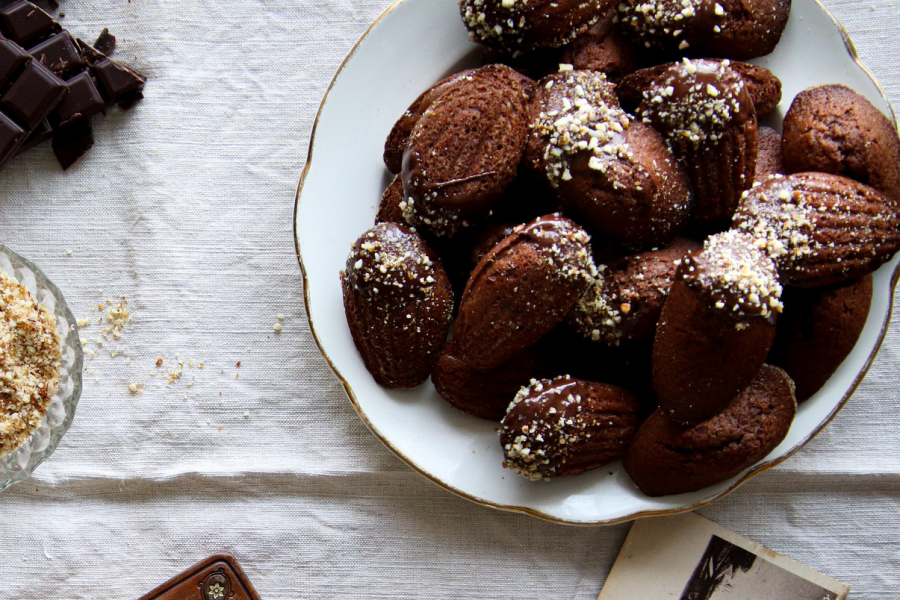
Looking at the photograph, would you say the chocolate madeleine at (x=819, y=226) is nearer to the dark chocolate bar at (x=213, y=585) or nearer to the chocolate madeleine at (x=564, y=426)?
the chocolate madeleine at (x=564, y=426)

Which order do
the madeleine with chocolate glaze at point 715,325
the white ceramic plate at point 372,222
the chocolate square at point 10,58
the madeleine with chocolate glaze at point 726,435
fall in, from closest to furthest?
the madeleine with chocolate glaze at point 715,325, the madeleine with chocolate glaze at point 726,435, the white ceramic plate at point 372,222, the chocolate square at point 10,58

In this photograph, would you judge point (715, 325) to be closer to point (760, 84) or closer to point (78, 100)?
point (760, 84)

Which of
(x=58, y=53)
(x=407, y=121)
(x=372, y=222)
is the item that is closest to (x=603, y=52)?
(x=407, y=121)

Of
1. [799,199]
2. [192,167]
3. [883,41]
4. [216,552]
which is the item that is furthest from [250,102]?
[883,41]

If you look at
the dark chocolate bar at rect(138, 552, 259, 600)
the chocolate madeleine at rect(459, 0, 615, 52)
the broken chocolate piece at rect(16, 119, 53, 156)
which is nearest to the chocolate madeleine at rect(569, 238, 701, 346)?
the chocolate madeleine at rect(459, 0, 615, 52)

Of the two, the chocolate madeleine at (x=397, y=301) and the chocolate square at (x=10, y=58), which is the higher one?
the chocolate square at (x=10, y=58)

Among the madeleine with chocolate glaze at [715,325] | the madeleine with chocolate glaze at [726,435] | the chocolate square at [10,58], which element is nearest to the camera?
the madeleine with chocolate glaze at [715,325]

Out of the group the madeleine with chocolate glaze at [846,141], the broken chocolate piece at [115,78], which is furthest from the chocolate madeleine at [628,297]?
the broken chocolate piece at [115,78]
